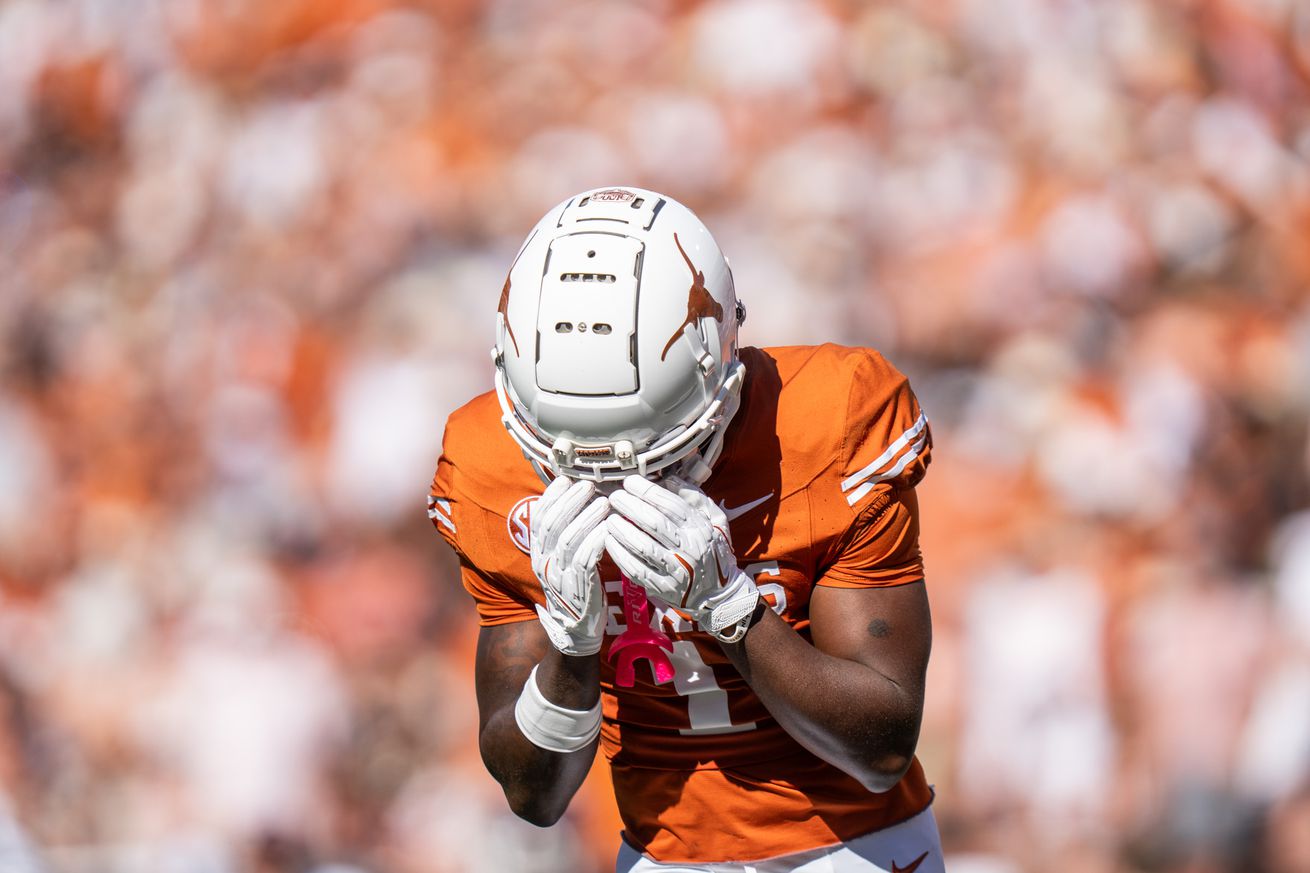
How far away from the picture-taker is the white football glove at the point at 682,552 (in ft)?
4.80

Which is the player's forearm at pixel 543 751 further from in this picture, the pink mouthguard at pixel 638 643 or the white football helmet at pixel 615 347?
the white football helmet at pixel 615 347

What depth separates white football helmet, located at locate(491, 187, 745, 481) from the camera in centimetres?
150

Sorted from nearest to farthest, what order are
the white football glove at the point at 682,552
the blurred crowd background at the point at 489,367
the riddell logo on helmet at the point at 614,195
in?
the white football glove at the point at 682,552, the riddell logo on helmet at the point at 614,195, the blurred crowd background at the point at 489,367

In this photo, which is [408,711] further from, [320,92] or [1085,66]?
[1085,66]

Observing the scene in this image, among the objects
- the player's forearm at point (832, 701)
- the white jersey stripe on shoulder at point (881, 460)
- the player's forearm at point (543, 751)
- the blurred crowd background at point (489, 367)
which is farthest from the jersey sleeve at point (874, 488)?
the blurred crowd background at point (489, 367)

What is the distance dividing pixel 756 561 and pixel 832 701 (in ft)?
0.64

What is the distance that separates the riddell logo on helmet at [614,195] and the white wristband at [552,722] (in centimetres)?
55

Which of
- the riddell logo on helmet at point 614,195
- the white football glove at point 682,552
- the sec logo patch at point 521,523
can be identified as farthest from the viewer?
the sec logo patch at point 521,523

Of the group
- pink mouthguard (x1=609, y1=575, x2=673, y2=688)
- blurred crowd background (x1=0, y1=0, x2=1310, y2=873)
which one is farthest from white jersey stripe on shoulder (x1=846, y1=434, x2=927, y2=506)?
blurred crowd background (x1=0, y1=0, x2=1310, y2=873)

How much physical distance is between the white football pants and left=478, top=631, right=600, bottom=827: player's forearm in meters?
0.17

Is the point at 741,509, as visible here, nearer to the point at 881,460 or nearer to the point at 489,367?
the point at 881,460

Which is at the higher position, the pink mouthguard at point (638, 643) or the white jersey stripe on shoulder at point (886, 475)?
the white jersey stripe on shoulder at point (886, 475)

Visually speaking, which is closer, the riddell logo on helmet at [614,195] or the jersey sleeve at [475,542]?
the riddell logo on helmet at [614,195]

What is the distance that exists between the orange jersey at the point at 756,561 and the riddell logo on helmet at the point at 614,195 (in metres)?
0.27
